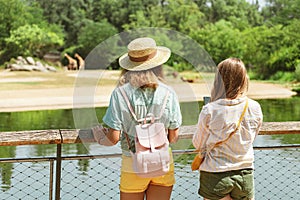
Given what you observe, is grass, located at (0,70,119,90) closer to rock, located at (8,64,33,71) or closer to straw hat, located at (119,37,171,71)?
rock, located at (8,64,33,71)

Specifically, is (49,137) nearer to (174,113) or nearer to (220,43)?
(174,113)

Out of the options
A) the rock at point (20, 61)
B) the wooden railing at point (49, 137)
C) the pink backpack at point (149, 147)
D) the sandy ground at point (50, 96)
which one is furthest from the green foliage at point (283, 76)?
the pink backpack at point (149, 147)

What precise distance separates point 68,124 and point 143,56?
10199 millimetres

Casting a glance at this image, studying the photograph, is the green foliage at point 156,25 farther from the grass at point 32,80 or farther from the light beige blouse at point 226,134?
the light beige blouse at point 226,134

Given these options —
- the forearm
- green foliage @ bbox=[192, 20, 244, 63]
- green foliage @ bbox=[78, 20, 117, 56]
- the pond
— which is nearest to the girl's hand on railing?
the forearm

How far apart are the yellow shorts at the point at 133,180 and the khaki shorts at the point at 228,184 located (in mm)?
176

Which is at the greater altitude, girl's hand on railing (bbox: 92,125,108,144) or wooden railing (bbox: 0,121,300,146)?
girl's hand on railing (bbox: 92,125,108,144)

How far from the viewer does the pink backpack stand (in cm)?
222

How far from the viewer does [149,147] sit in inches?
88.2

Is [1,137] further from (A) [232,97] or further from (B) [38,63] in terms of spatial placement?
(B) [38,63]

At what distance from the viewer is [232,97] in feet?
7.59

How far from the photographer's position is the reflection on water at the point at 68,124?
8.71 ft

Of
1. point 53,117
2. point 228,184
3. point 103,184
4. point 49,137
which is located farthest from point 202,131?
point 53,117

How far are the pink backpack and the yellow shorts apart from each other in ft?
0.15
